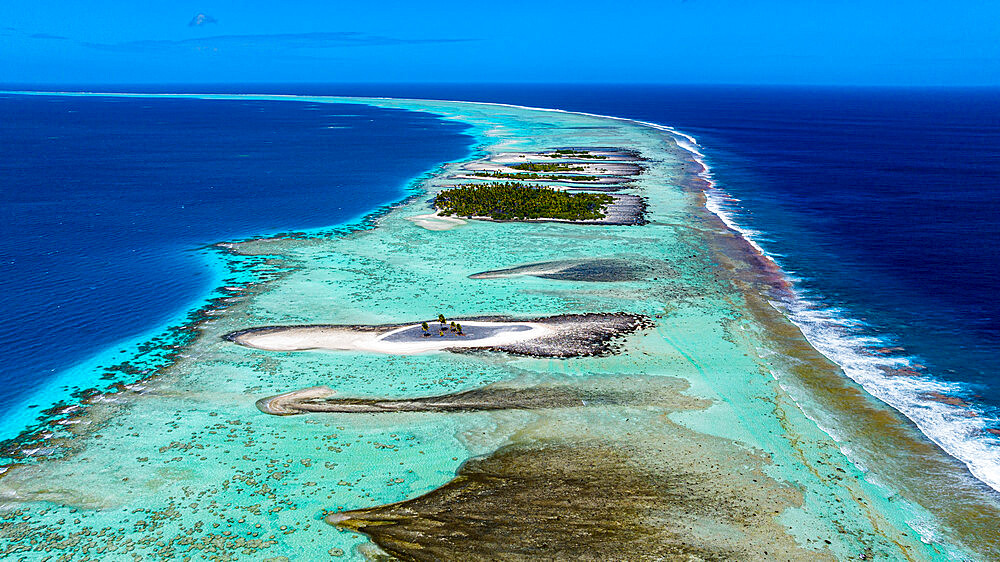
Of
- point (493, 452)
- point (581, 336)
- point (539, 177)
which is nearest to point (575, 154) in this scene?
point (539, 177)

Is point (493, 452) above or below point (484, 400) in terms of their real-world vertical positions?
below

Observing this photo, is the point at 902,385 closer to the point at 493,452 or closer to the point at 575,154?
the point at 493,452

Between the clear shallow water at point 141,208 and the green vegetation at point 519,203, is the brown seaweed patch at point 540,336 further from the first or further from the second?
the green vegetation at point 519,203

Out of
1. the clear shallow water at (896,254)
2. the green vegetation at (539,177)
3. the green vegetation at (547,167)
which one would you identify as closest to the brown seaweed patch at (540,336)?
the clear shallow water at (896,254)

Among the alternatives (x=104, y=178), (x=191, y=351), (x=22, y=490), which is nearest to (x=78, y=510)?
(x=22, y=490)

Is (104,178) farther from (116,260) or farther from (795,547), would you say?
(795,547)

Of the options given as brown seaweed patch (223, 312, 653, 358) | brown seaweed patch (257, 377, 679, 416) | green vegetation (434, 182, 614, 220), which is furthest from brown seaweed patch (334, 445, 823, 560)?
green vegetation (434, 182, 614, 220)

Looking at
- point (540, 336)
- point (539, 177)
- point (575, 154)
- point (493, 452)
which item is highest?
point (575, 154)
